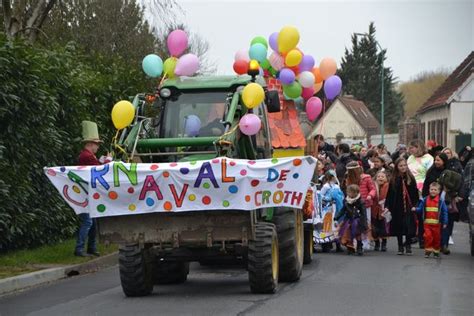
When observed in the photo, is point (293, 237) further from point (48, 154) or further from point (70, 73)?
point (70, 73)

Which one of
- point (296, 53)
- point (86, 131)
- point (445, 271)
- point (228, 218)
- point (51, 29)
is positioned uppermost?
point (51, 29)

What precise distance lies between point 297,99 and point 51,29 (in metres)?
17.5

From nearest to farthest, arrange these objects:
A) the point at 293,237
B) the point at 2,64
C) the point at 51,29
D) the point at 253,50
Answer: the point at 293,237, the point at 2,64, the point at 253,50, the point at 51,29

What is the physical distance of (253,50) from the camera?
16250 mm

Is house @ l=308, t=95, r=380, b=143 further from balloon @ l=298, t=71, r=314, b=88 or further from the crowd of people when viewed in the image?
balloon @ l=298, t=71, r=314, b=88

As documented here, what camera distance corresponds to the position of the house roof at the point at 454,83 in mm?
56362

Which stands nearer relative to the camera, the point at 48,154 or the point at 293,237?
the point at 293,237

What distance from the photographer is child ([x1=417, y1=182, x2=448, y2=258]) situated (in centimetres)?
1788

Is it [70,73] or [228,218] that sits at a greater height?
[70,73]

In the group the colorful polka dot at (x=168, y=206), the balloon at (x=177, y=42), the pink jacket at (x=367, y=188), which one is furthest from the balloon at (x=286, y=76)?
the colorful polka dot at (x=168, y=206)

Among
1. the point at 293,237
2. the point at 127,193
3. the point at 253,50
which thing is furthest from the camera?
the point at 253,50

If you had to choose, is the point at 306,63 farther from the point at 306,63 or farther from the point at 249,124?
the point at 249,124

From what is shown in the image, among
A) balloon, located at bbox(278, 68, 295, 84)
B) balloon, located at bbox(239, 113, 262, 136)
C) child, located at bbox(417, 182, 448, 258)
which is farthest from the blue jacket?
balloon, located at bbox(239, 113, 262, 136)

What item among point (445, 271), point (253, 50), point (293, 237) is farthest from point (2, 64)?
point (445, 271)
